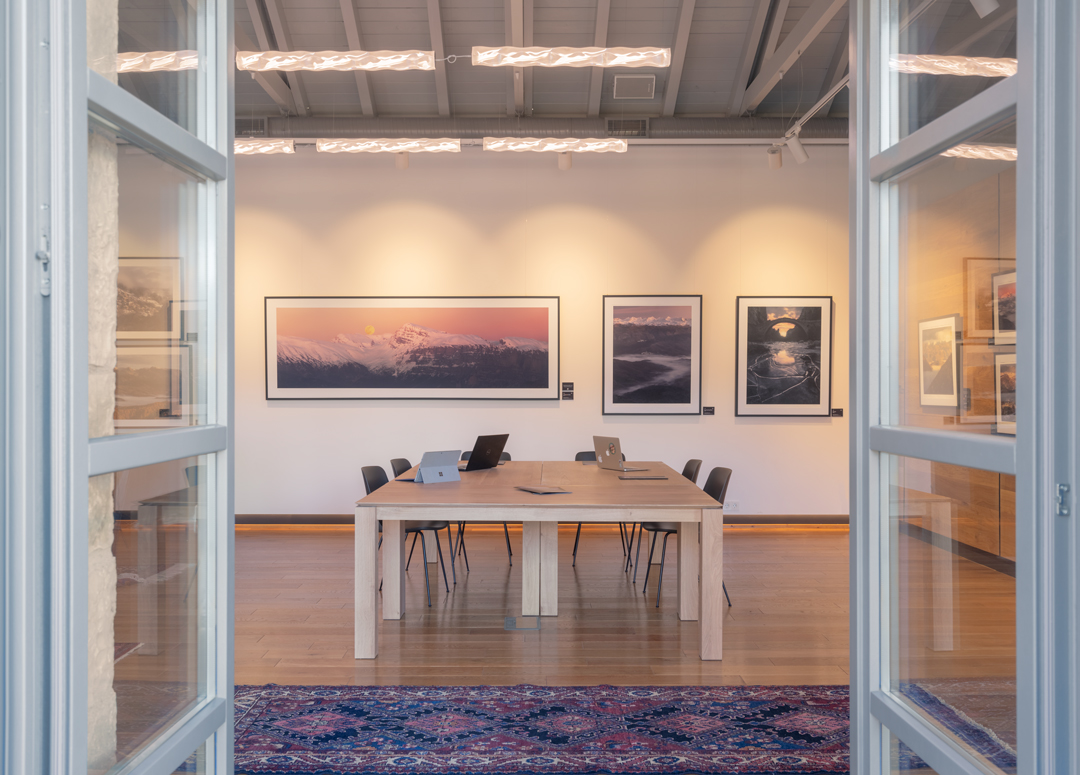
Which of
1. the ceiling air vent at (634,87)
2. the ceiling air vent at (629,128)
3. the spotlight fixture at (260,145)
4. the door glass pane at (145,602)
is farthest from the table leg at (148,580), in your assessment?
the ceiling air vent at (629,128)

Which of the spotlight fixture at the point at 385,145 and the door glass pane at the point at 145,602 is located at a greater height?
the spotlight fixture at the point at 385,145

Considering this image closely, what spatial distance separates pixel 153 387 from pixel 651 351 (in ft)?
21.3

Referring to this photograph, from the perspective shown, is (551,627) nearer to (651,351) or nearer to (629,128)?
(651,351)

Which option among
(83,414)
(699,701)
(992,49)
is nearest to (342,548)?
(699,701)

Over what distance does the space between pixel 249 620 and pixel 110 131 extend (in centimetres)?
408

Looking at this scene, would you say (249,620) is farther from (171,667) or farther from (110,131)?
(110,131)

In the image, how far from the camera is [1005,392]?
124cm

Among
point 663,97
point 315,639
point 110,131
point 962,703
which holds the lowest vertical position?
point 315,639

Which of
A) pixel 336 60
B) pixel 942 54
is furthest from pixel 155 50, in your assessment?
pixel 336 60

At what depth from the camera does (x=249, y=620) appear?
15.2 feet

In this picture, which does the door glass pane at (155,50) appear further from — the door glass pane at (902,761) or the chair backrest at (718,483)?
the chair backrest at (718,483)

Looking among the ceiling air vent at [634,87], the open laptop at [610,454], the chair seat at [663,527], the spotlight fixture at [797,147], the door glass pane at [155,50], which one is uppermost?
the ceiling air vent at [634,87]

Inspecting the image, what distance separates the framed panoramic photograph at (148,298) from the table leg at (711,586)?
3.20 meters

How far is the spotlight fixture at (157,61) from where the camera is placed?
128 centimetres
